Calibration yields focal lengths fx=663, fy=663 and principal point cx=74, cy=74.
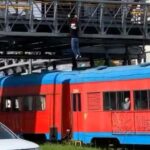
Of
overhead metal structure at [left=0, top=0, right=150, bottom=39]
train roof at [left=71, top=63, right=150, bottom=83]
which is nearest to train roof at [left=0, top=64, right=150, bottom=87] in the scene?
train roof at [left=71, top=63, right=150, bottom=83]

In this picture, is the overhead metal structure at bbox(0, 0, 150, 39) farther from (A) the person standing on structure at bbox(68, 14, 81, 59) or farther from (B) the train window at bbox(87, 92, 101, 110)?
(B) the train window at bbox(87, 92, 101, 110)

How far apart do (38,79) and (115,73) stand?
495 centimetres

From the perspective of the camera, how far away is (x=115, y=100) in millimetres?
23109

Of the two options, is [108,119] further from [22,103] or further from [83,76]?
[22,103]

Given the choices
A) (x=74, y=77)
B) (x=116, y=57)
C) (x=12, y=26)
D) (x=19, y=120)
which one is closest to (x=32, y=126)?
(x=19, y=120)

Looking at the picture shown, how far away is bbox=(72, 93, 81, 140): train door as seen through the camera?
2489 centimetres

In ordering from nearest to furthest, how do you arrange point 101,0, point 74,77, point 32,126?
1. point 74,77
2. point 32,126
3. point 101,0

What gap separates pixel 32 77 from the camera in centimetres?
2777

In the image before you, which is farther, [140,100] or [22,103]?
[22,103]

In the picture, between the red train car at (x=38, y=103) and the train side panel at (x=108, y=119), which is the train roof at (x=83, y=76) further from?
the train side panel at (x=108, y=119)

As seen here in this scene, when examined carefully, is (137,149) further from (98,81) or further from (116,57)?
(116,57)

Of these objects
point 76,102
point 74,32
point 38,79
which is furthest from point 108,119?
point 74,32

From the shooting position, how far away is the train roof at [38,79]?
2572 cm

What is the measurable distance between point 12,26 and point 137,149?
10.4m
